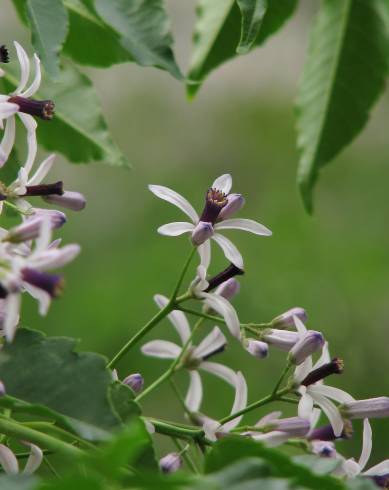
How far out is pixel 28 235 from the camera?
970 mm

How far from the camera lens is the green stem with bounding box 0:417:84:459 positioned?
95 cm

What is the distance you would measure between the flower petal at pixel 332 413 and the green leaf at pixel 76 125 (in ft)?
1.72

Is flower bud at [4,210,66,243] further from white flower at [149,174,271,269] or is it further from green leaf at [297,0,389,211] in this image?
green leaf at [297,0,389,211]

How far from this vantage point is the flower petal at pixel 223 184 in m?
1.24

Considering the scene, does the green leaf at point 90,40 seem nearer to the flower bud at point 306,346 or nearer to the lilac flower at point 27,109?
the lilac flower at point 27,109

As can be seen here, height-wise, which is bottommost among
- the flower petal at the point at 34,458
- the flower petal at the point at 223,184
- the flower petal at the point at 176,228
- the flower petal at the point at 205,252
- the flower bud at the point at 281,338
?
the flower petal at the point at 34,458

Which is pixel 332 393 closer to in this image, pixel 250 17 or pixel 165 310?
pixel 165 310

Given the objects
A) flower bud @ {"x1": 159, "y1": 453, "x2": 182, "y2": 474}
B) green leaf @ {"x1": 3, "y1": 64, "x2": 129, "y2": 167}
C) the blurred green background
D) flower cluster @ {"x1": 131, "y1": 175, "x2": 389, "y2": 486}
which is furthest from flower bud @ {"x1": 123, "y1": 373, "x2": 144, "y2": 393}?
the blurred green background

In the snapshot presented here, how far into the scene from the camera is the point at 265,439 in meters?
1.15

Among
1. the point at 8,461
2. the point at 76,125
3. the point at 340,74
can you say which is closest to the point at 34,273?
the point at 8,461

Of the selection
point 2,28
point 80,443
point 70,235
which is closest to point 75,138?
point 80,443

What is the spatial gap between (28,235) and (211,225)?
29 centimetres

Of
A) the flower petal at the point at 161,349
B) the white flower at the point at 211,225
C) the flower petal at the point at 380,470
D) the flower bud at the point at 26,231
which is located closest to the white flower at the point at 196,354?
the flower petal at the point at 161,349

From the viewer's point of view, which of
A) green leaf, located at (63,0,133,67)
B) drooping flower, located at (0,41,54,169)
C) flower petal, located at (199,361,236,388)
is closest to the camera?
drooping flower, located at (0,41,54,169)
